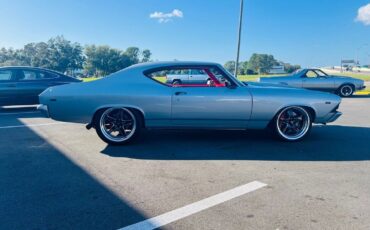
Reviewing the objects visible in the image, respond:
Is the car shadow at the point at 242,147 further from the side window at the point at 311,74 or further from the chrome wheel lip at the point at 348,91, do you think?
the chrome wheel lip at the point at 348,91

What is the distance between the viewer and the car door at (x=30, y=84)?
28.8 feet

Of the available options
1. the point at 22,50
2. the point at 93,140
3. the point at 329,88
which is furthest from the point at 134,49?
the point at 93,140

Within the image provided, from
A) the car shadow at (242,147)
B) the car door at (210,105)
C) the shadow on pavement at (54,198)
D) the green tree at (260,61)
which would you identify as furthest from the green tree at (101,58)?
the shadow on pavement at (54,198)

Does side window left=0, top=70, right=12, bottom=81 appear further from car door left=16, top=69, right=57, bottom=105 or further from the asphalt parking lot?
the asphalt parking lot

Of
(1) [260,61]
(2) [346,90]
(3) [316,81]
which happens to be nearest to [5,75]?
(3) [316,81]

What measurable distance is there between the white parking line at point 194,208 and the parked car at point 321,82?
11240mm

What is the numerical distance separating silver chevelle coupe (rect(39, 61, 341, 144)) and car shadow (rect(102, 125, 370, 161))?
0.32 metres

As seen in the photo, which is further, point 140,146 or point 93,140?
point 93,140

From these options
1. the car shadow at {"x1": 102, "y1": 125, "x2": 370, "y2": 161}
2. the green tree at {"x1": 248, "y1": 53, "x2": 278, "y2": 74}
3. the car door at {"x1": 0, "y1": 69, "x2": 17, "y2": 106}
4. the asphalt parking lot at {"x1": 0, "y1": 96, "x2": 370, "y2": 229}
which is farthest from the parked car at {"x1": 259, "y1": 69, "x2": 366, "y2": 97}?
the green tree at {"x1": 248, "y1": 53, "x2": 278, "y2": 74}

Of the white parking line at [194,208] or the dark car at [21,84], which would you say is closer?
the white parking line at [194,208]

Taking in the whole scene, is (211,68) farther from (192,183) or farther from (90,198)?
(90,198)

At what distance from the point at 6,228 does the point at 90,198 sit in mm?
757

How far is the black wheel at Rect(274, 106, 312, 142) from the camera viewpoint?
5176 millimetres

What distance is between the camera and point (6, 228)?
2.44m
